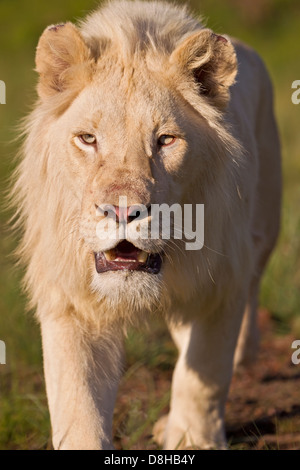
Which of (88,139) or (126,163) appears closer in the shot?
(126,163)

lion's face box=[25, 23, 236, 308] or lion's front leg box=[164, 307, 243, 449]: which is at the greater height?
lion's face box=[25, 23, 236, 308]

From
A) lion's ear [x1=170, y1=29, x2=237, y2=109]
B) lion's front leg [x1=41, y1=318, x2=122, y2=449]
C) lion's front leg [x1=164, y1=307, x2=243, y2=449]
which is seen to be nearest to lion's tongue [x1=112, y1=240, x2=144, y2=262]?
lion's front leg [x1=41, y1=318, x2=122, y2=449]

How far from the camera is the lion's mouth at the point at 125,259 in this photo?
Result: 10.3 ft

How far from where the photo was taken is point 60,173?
134 inches

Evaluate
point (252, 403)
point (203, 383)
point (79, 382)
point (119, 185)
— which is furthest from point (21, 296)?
point (119, 185)

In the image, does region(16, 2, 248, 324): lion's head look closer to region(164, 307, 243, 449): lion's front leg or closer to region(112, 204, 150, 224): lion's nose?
region(112, 204, 150, 224): lion's nose

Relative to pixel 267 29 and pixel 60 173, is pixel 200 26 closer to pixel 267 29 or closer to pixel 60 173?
pixel 60 173

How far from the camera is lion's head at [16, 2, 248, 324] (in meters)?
3.16

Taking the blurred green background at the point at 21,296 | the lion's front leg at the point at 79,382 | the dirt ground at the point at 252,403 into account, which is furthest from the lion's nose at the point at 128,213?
the dirt ground at the point at 252,403

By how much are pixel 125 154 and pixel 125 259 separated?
1.14ft

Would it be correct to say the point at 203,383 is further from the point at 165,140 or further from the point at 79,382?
the point at 165,140

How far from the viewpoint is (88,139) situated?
328cm
